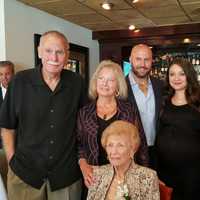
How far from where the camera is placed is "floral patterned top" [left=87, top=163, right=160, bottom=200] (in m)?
1.89

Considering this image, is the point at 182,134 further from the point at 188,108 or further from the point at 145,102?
the point at 145,102

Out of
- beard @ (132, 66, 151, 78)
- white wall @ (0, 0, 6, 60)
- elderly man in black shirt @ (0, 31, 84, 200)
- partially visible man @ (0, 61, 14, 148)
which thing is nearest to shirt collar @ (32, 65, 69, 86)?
elderly man in black shirt @ (0, 31, 84, 200)

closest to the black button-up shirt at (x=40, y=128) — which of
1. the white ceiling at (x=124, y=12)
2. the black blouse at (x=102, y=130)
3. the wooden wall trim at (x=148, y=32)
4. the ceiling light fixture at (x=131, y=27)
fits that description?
the black blouse at (x=102, y=130)

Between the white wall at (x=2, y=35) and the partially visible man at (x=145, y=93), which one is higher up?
the white wall at (x=2, y=35)

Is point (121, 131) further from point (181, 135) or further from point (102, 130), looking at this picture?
point (181, 135)

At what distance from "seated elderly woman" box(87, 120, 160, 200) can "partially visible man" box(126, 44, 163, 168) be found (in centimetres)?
72

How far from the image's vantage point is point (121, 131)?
1.96 meters

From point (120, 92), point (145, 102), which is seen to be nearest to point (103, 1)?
point (145, 102)

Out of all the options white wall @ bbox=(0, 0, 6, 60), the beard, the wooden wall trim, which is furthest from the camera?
the wooden wall trim

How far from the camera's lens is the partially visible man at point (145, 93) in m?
2.73

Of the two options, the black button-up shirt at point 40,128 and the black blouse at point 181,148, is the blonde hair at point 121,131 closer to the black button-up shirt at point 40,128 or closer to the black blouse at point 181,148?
the black button-up shirt at point 40,128

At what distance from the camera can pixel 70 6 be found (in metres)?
4.35

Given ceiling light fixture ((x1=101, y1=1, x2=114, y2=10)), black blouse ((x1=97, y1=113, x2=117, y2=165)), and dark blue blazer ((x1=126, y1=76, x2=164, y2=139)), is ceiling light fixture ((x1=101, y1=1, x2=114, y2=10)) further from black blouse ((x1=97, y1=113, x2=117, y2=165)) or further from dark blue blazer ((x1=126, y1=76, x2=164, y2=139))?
black blouse ((x1=97, y1=113, x2=117, y2=165))

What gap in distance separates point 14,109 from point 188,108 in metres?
1.29
